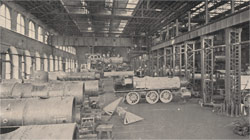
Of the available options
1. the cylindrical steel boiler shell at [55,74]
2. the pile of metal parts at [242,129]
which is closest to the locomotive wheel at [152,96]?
the pile of metal parts at [242,129]

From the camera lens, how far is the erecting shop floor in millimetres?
7383

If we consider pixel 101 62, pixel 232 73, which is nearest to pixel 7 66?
pixel 101 62

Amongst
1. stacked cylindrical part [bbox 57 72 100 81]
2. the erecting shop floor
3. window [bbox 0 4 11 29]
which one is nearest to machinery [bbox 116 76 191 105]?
the erecting shop floor

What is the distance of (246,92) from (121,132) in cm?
1096

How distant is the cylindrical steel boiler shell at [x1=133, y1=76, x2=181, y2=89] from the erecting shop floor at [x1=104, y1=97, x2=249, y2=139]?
2.82 metres

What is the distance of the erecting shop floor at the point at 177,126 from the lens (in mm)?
7383

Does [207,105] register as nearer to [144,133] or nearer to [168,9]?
[144,133]

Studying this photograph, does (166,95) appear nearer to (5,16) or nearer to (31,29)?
(5,16)

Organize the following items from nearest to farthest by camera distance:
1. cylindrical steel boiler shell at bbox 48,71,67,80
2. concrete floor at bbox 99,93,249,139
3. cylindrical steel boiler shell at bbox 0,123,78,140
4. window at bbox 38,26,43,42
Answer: cylindrical steel boiler shell at bbox 0,123,78,140, concrete floor at bbox 99,93,249,139, cylindrical steel boiler shell at bbox 48,71,67,80, window at bbox 38,26,43,42

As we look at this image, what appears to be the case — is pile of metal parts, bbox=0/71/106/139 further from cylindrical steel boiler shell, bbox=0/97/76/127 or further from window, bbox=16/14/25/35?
window, bbox=16/14/25/35

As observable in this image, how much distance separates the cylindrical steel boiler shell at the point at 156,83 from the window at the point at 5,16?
12.9 meters

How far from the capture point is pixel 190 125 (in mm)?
8633

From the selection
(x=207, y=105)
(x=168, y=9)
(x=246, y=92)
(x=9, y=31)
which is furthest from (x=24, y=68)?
(x=246, y=92)

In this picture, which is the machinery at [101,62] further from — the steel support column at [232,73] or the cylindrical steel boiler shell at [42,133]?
the cylindrical steel boiler shell at [42,133]
